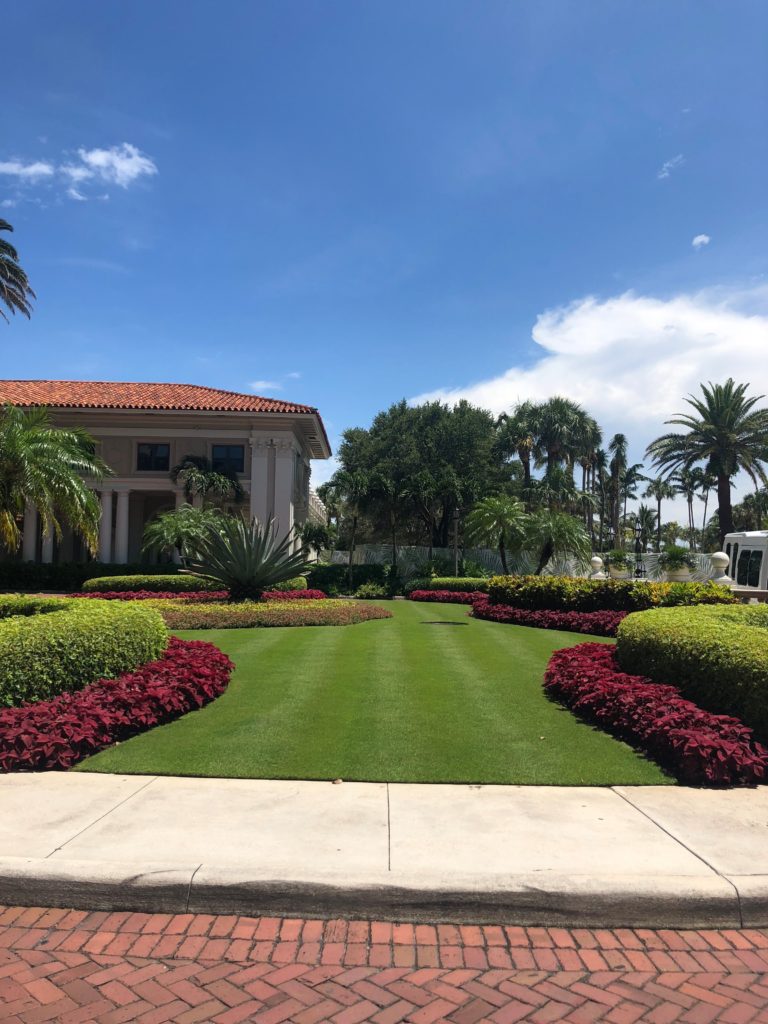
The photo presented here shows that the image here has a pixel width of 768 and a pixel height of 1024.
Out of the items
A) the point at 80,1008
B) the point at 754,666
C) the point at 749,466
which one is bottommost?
the point at 80,1008

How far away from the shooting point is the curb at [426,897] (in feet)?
12.5

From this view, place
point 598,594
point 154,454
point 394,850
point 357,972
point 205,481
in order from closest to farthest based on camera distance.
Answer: point 357,972 < point 394,850 < point 598,594 < point 205,481 < point 154,454

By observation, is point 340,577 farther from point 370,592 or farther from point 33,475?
point 33,475

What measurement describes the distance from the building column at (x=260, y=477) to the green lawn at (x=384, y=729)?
2079cm

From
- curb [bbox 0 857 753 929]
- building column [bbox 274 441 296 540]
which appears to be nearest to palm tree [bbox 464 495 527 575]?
building column [bbox 274 441 296 540]

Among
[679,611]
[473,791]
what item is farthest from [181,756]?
[679,611]

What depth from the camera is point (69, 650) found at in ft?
24.6

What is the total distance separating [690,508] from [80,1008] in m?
98.4

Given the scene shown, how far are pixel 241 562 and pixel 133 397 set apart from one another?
17942mm

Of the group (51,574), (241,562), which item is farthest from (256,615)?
(51,574)

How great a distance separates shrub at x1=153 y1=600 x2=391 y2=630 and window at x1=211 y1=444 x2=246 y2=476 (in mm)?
14448

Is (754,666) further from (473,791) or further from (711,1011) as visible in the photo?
(711,1011)

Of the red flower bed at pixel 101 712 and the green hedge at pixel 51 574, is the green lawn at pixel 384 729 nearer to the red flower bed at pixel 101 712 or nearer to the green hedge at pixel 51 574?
the red flower bed at pixel 101 712

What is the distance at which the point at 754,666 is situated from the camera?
6.45 meters
